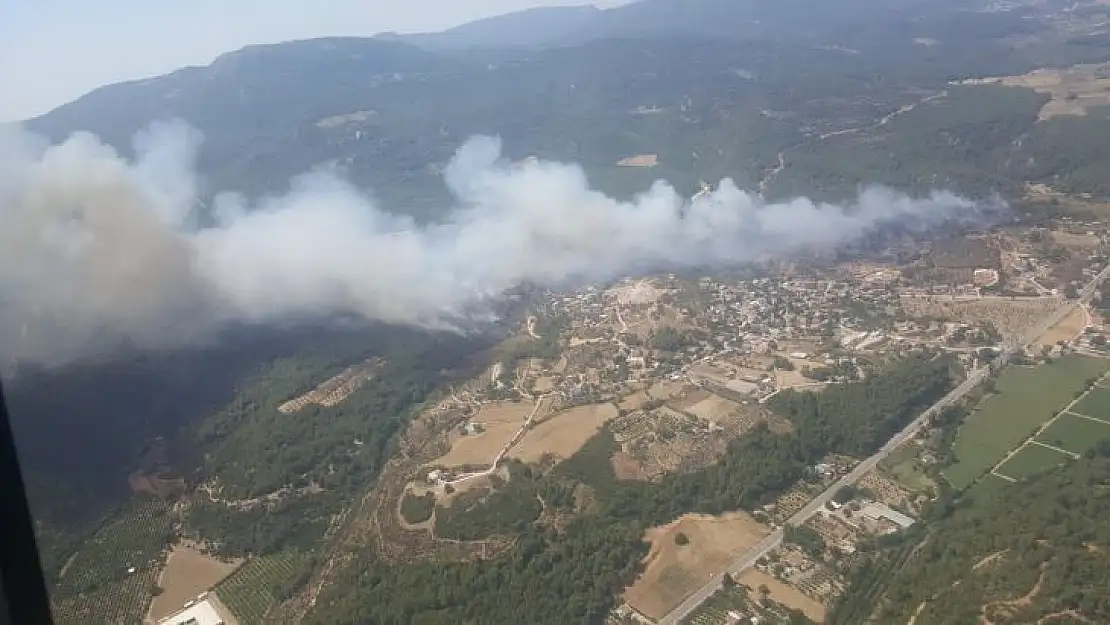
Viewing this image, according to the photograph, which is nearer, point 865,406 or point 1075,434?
point 1075,434

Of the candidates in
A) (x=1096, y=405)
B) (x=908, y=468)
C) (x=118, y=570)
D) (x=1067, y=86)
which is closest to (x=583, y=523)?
(x=908, y=468)

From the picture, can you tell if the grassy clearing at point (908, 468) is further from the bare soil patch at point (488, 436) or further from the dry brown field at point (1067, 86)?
the dry brown field at point (1067, 86)

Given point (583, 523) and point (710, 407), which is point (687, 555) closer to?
point (583, 523)

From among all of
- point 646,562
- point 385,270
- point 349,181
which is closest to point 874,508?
point 646,562

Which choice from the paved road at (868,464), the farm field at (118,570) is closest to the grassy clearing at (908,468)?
the paved road at (868,464)

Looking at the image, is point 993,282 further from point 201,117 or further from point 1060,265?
point 201,117

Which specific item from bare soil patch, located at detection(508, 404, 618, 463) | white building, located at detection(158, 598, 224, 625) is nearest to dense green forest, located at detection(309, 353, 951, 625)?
bare soil patch, located at detection(508, 404, 618, 463)
